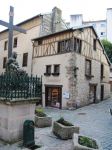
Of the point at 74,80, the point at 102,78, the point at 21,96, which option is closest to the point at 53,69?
the point at 74,80

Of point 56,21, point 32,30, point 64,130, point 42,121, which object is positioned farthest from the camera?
point 56,21

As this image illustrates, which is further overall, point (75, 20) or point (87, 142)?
point (75, 20)

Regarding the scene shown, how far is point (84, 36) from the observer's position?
21297 mm

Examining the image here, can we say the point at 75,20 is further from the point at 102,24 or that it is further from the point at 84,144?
the point at 84,144

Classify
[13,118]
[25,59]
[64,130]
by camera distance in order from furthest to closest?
[25,59] → [64,130] → [13,118]

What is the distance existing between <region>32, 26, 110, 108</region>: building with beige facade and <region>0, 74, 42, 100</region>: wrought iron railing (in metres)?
11.0

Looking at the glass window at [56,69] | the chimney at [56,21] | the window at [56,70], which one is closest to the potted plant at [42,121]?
the window at [56,70]

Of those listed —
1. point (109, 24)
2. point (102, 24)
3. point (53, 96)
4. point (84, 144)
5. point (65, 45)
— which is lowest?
point (84, 144)

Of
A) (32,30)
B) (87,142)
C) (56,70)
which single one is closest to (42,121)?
(87,142)

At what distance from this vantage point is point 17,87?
795 centimetres

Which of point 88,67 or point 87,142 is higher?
point 88,67

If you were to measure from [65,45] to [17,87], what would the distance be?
1281 cm

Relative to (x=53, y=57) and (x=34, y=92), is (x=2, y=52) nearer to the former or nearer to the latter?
(x=53, y=57)

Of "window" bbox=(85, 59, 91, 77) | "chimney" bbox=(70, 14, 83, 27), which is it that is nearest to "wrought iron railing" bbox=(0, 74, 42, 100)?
"window" bbox=(85, 59, 91, 77)
